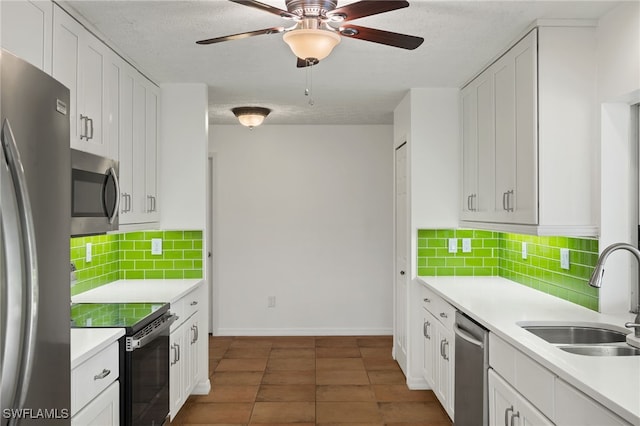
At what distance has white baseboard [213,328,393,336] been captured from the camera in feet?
20.2

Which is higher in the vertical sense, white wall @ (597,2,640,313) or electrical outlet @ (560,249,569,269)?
white wall @ (597,2,640,313)

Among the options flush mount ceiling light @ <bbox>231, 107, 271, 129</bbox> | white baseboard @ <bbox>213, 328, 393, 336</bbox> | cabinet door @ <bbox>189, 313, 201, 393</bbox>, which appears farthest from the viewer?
white baseboard @ <bbox>213, 328, 393, 336</bbox>

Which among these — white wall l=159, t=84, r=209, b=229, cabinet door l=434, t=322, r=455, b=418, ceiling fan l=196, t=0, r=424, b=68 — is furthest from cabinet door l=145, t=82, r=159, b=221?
cabinet door l=434, t=322, r=455, b=418

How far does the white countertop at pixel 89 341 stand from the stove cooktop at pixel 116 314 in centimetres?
7

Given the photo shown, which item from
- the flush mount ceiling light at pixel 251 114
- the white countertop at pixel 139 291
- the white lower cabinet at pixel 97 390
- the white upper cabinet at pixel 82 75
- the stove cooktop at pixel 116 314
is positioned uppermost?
the flush mount ceiling light at pixel 251 114

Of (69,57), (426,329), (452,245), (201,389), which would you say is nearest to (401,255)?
(452,245)

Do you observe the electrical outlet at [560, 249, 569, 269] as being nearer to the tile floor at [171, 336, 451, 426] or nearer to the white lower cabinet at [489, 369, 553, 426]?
the white lower cabinet at [489, 369, 553, 426]

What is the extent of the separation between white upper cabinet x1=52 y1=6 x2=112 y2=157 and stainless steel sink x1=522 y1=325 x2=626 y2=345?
2.41 metres

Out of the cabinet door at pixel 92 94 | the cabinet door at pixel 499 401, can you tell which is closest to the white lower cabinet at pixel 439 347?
the cabinet door at pixel 499 401

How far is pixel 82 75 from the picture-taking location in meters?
2.79

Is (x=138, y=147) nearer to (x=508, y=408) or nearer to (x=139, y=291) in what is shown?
(x=139, y=291)

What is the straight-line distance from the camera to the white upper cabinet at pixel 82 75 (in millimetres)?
2541

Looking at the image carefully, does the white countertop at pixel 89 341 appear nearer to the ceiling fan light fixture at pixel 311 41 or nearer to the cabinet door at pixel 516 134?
the ceiling fan light fixture at pixel 311 41

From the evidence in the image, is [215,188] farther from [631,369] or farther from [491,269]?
[631,369]
